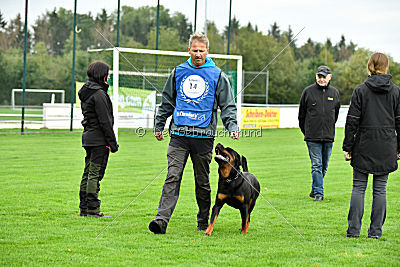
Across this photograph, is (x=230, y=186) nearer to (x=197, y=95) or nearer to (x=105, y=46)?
(x=197, y=95)

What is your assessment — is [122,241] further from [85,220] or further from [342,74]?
[342,74]

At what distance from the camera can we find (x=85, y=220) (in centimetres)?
650

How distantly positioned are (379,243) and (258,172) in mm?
6184

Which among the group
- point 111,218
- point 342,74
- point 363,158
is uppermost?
point 342,74

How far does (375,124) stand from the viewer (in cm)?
574

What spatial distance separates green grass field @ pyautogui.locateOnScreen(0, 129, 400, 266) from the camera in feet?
16.0

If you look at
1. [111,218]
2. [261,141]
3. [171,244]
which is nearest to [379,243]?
[171,244]

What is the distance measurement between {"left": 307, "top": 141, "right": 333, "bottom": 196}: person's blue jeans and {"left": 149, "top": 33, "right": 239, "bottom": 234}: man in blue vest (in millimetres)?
2952

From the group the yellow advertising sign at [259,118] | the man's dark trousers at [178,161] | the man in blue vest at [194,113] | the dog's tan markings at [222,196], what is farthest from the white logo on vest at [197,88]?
the yellow advertising sign at [259,118]

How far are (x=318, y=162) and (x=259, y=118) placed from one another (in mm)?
18866

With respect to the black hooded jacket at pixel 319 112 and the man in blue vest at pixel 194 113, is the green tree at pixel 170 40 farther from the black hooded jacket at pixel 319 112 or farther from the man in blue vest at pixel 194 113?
the man in blue vest at pixel 194 113

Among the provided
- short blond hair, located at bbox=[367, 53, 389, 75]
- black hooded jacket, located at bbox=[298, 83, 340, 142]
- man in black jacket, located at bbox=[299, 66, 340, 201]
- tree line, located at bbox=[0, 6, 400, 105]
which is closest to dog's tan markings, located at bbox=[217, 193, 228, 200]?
short blond hair, located at bbox=[367, 53, 389, 75]

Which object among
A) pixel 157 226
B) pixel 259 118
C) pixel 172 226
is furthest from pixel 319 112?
pixel 259 118

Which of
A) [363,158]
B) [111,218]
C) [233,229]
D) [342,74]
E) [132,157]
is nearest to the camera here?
[363,158]
